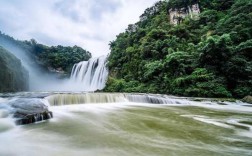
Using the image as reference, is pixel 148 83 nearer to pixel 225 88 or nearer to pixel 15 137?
pixel 225 88

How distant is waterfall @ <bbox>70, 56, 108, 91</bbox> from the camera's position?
963 inches

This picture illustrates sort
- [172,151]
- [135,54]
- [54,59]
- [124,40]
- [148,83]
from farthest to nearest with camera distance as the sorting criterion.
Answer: [54,59] < [124,40] < [135,54] < [148,83] < [172,151]

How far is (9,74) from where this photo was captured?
15008 mm

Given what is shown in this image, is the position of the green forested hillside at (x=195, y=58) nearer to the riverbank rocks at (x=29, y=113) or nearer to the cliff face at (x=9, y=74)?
the cliff face at (x=9, y=74)

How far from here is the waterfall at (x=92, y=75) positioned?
24.4 m

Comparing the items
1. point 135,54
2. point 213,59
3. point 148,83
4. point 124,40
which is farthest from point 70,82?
point 213,59

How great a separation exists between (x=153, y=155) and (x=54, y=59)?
34.8 metres

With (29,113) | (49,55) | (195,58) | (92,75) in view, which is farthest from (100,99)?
(49,55)

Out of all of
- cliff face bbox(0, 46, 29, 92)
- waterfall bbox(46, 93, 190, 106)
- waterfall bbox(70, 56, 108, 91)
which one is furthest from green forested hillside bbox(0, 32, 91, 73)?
waterfall bbox(46, 93, 190, 106)

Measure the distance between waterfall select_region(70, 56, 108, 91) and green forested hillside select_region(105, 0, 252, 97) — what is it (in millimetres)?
1666

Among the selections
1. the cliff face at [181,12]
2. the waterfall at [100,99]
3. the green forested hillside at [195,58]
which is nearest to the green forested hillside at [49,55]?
the green forested hillside at [195,58]

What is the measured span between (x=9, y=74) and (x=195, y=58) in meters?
15.5

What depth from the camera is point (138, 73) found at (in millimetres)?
19219

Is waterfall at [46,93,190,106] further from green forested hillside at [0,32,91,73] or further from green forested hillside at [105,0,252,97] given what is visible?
green forested hillside at [0,32,91,73]
